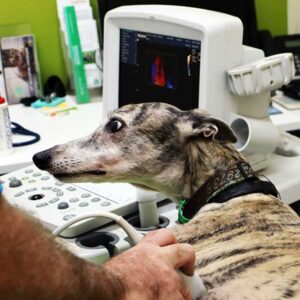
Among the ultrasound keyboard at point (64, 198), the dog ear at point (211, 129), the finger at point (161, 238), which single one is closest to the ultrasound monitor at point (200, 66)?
the dog ear at point (211, 129)

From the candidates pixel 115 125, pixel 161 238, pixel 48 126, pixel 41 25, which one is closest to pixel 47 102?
pixel 48 126

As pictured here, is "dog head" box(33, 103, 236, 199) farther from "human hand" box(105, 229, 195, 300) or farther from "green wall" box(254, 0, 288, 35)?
"green wall" box(254, 0, 288, 35)

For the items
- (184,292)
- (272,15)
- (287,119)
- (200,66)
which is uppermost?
(200,66)

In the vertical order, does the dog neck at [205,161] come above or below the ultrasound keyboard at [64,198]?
above

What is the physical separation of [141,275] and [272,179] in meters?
0.86

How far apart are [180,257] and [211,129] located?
438mm

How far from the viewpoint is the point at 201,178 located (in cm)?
146

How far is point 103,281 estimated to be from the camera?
948 millimetres

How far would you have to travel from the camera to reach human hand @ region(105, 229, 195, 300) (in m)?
1.03

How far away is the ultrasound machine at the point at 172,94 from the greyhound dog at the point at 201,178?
4.7 inches

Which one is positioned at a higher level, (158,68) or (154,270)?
(158,68)

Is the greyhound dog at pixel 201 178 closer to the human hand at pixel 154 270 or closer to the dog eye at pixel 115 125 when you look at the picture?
the dog eye at pixel 115 125

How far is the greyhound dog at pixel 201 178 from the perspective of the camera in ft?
4.03

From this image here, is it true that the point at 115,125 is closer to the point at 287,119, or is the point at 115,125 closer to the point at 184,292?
the point at 184,292
